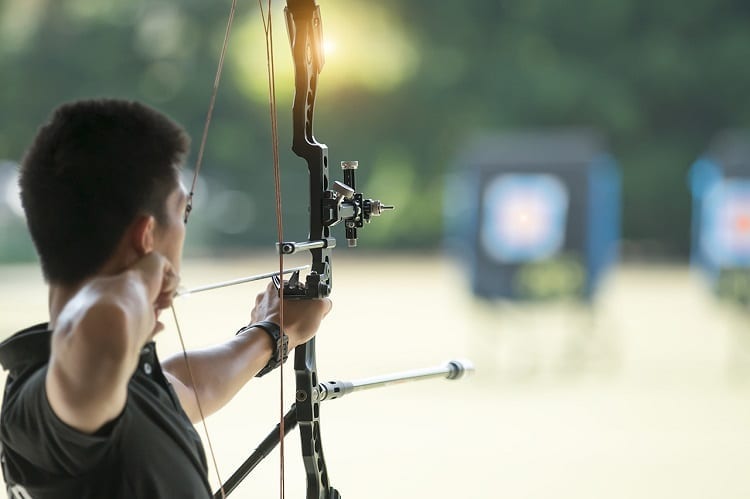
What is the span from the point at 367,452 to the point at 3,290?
5773 millimetres

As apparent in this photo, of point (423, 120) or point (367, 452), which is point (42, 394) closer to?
point (367, 452)

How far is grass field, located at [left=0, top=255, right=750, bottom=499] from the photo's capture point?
3.22 meters

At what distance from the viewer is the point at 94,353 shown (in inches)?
22.9

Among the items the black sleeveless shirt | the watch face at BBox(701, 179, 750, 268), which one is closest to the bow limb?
the black sleeveless shirt

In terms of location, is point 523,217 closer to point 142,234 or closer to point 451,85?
point 142,234

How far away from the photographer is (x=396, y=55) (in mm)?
13781

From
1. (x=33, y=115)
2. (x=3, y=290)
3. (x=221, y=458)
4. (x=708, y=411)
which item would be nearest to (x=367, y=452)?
(x=221, y=458)

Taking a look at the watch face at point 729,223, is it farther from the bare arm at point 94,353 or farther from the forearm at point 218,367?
the bare arm at point 94,353

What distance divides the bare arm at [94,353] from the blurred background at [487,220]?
0.59 meters

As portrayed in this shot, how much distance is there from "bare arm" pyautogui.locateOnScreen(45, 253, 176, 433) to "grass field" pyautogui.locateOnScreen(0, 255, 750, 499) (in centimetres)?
236

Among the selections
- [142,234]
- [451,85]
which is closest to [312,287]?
[142,234]

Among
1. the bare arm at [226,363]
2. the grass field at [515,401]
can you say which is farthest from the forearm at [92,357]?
the grass field at [515,401]

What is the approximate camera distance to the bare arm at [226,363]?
91 centimetres

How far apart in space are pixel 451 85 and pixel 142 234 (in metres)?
13.3
